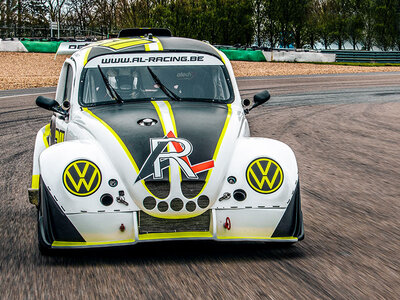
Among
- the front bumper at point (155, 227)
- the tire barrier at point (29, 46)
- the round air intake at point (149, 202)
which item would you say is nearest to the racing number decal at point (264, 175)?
the front bumper at point (155, 227)

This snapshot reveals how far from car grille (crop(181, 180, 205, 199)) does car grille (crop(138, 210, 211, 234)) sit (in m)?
0.15

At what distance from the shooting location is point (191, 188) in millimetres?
4055

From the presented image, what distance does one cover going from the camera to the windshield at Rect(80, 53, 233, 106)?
5.29 meters

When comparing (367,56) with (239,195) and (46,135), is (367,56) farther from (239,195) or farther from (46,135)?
(239,195)

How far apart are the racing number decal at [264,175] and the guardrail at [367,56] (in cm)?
3479

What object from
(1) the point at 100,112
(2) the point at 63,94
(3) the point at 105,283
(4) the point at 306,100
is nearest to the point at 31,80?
(4) the point at 306,100

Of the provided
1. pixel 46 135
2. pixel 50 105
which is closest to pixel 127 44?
pixel 50 105

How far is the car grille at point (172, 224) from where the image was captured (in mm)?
4012

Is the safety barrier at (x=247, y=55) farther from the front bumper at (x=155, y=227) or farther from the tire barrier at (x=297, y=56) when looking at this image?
the front bumper at (x=155, y=227)

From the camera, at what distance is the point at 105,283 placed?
11.9ft

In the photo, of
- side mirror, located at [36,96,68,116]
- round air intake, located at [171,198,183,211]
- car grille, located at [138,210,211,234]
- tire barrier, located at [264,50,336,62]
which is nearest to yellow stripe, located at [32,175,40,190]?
side mirror, located at [36,96,68,116]

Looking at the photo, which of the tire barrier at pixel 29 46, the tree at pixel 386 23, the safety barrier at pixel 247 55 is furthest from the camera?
the tree at pixel 386 23

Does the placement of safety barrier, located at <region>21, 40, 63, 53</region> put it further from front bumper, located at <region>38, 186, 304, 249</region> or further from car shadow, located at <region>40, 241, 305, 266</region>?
front bumper, located at <region>38, 186, 304, 249</region>

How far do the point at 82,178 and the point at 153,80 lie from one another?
162 centimetres
